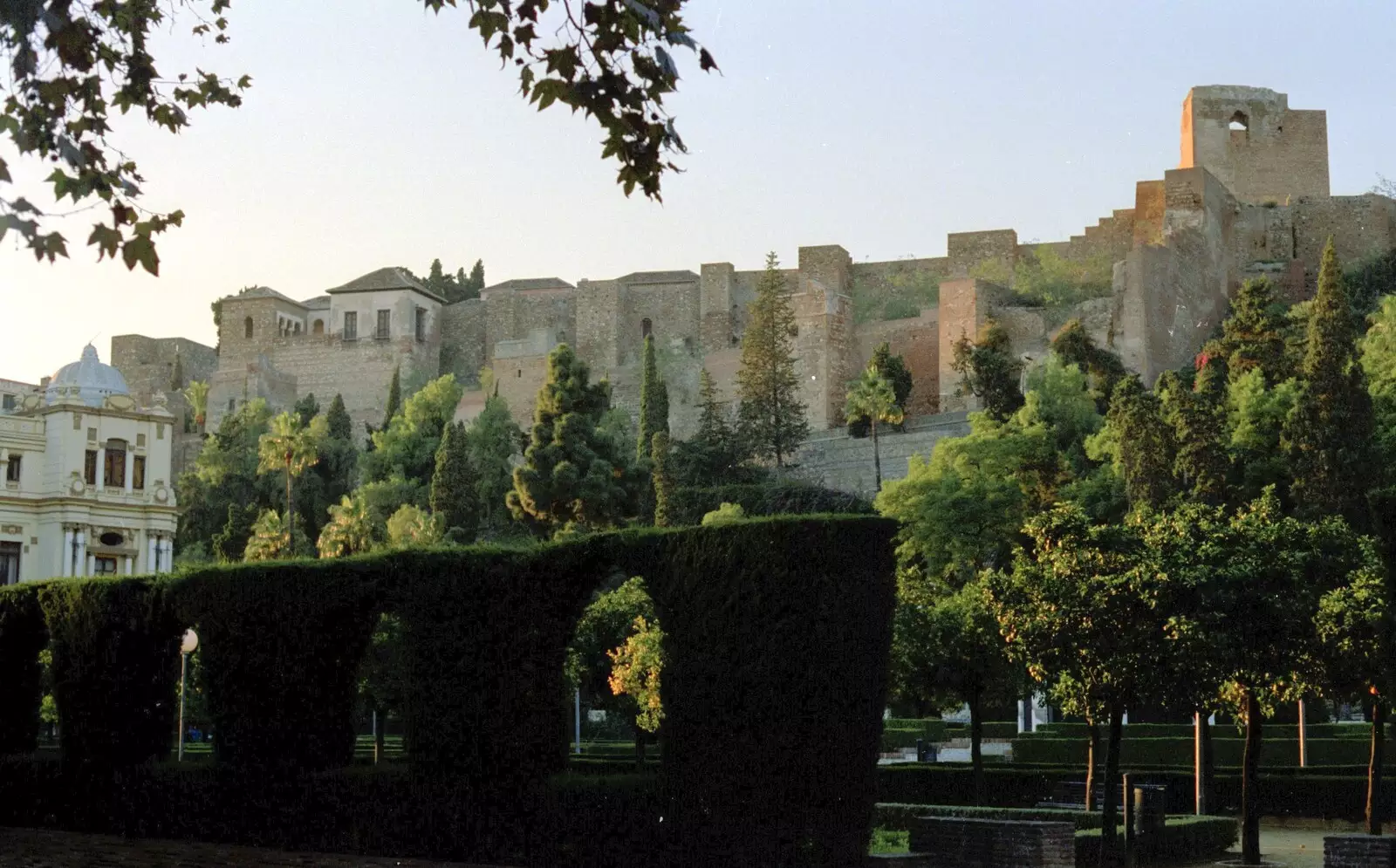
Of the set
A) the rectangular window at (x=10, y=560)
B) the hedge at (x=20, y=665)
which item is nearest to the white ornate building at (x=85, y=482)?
the rectangular window at (x=10, y=560)

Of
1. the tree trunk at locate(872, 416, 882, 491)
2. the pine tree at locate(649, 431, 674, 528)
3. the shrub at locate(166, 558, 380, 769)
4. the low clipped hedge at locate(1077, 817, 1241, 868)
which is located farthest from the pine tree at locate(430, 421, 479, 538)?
the shrub at locate(166, 558, 380, 769)

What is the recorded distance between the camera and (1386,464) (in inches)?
1599

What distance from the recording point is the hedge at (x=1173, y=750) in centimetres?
3009

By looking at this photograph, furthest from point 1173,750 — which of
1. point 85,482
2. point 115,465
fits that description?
point 115,465

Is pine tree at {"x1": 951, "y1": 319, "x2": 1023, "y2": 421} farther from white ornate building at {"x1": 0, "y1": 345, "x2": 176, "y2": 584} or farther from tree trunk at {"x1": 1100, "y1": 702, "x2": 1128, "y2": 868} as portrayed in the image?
tree trunk at {"x1": 1100, "y1": 702, "x2": 1128, "y2": 868}

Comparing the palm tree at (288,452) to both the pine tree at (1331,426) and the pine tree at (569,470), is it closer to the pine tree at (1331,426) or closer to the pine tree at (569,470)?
the pine tree at (569,470)

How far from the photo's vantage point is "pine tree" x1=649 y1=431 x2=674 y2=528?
179ft

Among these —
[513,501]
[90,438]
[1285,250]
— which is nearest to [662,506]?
[513,501]

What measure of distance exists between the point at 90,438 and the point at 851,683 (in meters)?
41.4

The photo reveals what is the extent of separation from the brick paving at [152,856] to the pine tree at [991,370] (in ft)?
141

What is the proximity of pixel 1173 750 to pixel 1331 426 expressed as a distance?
12.0 meters

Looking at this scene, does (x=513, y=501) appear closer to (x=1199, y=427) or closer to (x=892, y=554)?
(x=1199, y=427)

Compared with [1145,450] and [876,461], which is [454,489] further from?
[1145,450]

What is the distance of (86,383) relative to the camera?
5150 cm
